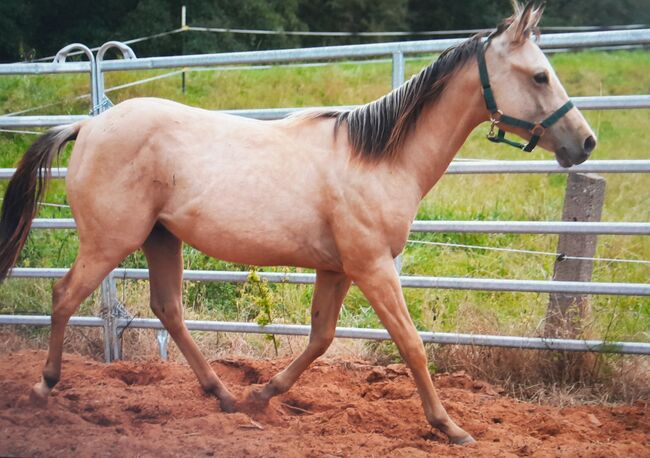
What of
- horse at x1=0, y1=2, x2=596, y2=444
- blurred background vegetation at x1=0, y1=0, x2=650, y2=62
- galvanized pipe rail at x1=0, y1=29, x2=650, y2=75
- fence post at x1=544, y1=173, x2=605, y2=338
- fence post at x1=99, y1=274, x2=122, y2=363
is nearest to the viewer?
horse at x1=0, y1=2, x2=596, y2=444

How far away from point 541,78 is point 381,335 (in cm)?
199

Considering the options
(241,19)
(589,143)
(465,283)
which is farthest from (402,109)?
(241,19)

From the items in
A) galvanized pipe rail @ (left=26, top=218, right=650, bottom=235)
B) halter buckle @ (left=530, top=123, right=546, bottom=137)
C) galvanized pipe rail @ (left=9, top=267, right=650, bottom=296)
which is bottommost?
galvanized pipe rail @ (left=9, top=267, right=650, bottom=296)

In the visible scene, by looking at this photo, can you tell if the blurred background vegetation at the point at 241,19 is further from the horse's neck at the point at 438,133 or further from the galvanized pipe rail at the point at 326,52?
the horse's neck at the point at 438,133

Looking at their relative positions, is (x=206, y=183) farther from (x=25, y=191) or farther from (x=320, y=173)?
(x=25, y=191)

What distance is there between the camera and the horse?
351 cm

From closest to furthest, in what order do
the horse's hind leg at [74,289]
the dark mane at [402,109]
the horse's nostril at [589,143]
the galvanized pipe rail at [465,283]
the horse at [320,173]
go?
the horse's nostril at [589,143]
the horse at [320,173]
the dark mane at [402,109]
the horse's hind leg at [74,289]
the galvanized pipe rail at [465,283]

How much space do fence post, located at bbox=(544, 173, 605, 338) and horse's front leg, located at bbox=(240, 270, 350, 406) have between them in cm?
150

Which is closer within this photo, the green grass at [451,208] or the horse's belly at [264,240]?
the horse's belly at [264,240]

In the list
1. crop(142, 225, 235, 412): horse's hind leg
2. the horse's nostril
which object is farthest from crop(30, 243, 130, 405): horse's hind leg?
the horse's nostril

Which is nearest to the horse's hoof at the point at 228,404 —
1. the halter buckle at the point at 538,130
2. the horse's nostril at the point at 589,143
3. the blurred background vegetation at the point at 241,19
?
the halter buckle at the point at 538,130

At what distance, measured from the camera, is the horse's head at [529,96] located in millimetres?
3400

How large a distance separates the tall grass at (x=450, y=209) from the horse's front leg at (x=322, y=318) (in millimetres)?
1124

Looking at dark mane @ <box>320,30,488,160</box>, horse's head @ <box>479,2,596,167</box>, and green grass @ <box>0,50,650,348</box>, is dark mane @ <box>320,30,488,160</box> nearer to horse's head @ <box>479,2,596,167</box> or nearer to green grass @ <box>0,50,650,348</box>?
horse's head @ <box>479,2,596,167</box>
